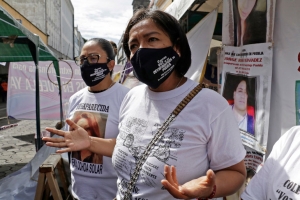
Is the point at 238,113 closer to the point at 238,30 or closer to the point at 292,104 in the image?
the point at 292,104

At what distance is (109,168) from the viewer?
1.90 m

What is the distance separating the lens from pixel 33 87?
25.5ft

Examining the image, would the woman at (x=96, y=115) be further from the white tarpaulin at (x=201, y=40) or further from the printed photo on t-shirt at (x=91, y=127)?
the white tarpaulin at (x=201, y=40)

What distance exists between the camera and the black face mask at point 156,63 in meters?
1.28

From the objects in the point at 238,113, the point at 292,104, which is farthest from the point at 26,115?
the point at 292,104

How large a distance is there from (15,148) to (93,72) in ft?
19.0

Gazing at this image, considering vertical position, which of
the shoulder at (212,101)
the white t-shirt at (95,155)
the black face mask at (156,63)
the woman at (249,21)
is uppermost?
the woman at (249,21)

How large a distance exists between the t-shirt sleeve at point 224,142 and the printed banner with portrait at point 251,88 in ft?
2.83

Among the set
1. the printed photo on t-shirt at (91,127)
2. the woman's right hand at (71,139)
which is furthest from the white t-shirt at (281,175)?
the printed photo on t-shirt at (91,127)

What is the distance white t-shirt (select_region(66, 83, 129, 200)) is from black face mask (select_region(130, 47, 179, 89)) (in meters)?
0.75

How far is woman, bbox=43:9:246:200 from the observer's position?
1.11m

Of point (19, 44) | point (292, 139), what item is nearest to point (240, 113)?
point (292, 139)

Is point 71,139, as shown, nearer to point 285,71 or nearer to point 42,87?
point 285,71

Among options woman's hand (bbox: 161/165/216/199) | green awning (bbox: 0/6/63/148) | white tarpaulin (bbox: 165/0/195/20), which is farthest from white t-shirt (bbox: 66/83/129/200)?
green awning (bbox: 0/6/63/148)
